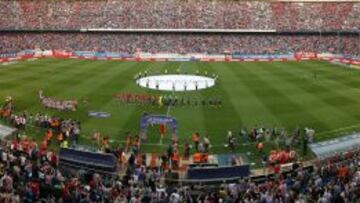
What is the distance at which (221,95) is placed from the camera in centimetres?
5219

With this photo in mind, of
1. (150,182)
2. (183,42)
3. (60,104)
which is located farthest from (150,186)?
(183,42)

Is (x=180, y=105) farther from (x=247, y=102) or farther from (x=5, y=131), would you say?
(x=5, y=131)

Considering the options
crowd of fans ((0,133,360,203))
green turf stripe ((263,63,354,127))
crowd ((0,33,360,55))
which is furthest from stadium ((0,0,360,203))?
crowd ((0,33,360,55))

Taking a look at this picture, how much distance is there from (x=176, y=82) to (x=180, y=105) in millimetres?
13676

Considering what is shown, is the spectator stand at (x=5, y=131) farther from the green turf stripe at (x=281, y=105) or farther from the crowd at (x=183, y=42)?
the crowd at (x=183, y=42)

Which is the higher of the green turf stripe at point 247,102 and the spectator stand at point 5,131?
the spectator stand at point 5,131

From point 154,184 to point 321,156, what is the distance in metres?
12.0

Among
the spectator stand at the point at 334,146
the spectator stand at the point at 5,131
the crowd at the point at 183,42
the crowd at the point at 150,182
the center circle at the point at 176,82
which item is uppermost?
the crowd at the point at 150,182

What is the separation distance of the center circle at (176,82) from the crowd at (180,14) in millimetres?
42081

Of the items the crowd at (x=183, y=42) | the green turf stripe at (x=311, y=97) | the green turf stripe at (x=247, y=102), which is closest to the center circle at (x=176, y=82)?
the green turf stripe at (x=247, y=102)

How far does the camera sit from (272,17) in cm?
11100

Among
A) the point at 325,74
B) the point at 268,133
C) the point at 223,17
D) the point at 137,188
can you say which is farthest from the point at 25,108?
the point at 223,17

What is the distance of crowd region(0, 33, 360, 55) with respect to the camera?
9981 centimetres

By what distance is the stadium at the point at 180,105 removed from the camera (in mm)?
25703
